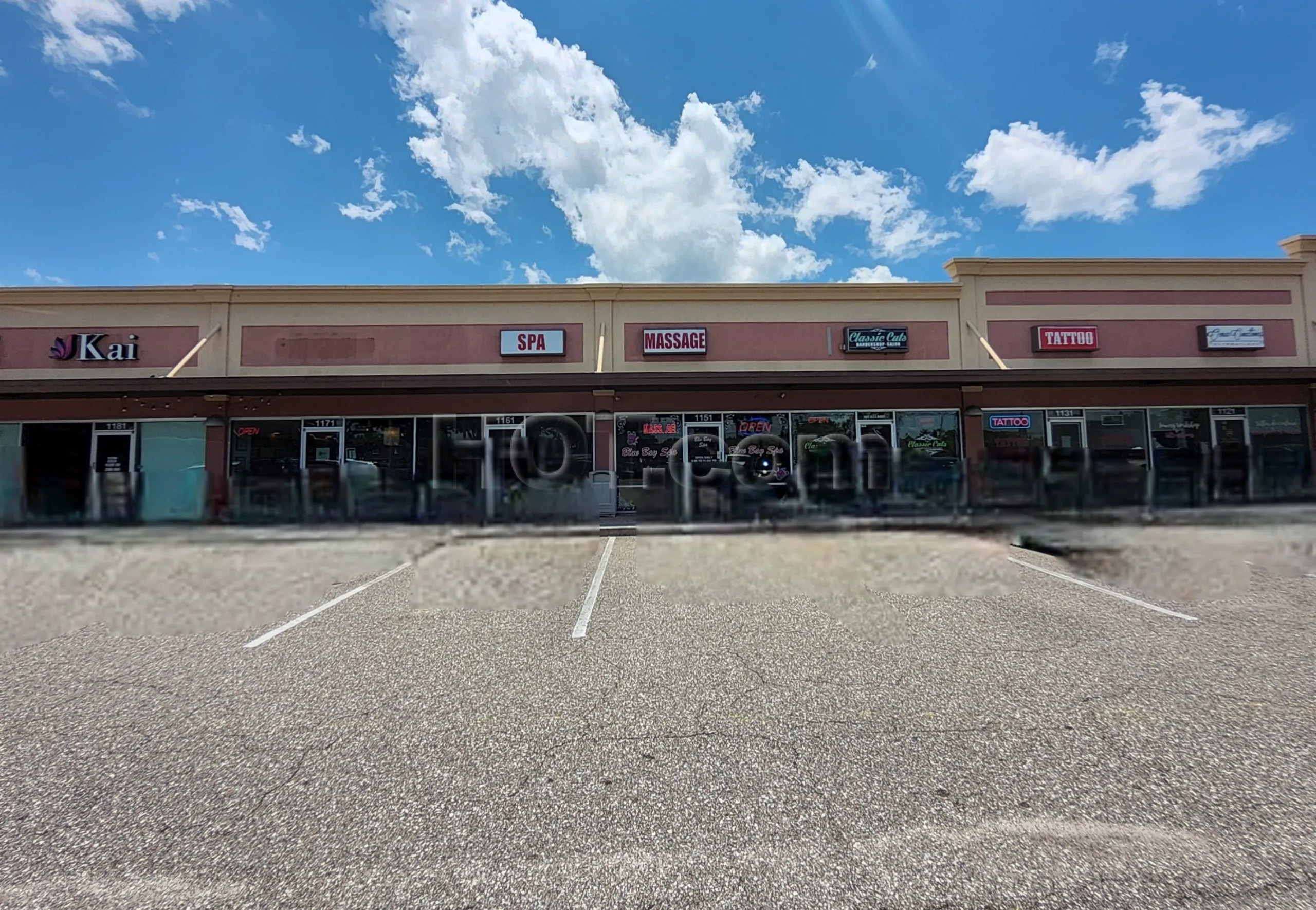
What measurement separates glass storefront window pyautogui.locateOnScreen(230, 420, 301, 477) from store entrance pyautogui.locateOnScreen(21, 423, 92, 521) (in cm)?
346

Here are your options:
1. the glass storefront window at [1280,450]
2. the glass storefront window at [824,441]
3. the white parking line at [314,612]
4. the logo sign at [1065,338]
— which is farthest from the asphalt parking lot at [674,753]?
the glass storefront window at [1280,450]

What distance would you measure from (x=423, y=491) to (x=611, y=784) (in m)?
14.7

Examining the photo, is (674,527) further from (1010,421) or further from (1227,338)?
(1227,338)

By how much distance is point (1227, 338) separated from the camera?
19562 mm

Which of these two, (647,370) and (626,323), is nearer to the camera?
(647,370)

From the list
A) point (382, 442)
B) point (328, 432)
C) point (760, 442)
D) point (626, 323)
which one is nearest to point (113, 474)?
point (328, 432)

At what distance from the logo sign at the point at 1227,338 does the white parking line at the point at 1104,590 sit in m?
15.2

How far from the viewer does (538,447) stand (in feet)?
58.6

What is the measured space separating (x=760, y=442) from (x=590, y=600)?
11.4m

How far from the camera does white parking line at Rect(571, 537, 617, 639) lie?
5.92 m

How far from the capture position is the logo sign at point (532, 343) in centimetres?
1866

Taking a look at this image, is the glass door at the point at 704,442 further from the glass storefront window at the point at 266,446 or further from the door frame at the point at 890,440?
the glass storefront window at the point at 266,446

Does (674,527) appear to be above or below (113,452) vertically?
below

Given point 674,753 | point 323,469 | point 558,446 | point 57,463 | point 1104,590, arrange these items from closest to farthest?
1. point 674,753
2. point 1104,590
3. point 323,469
4. point 57,463
5. point 558,446
